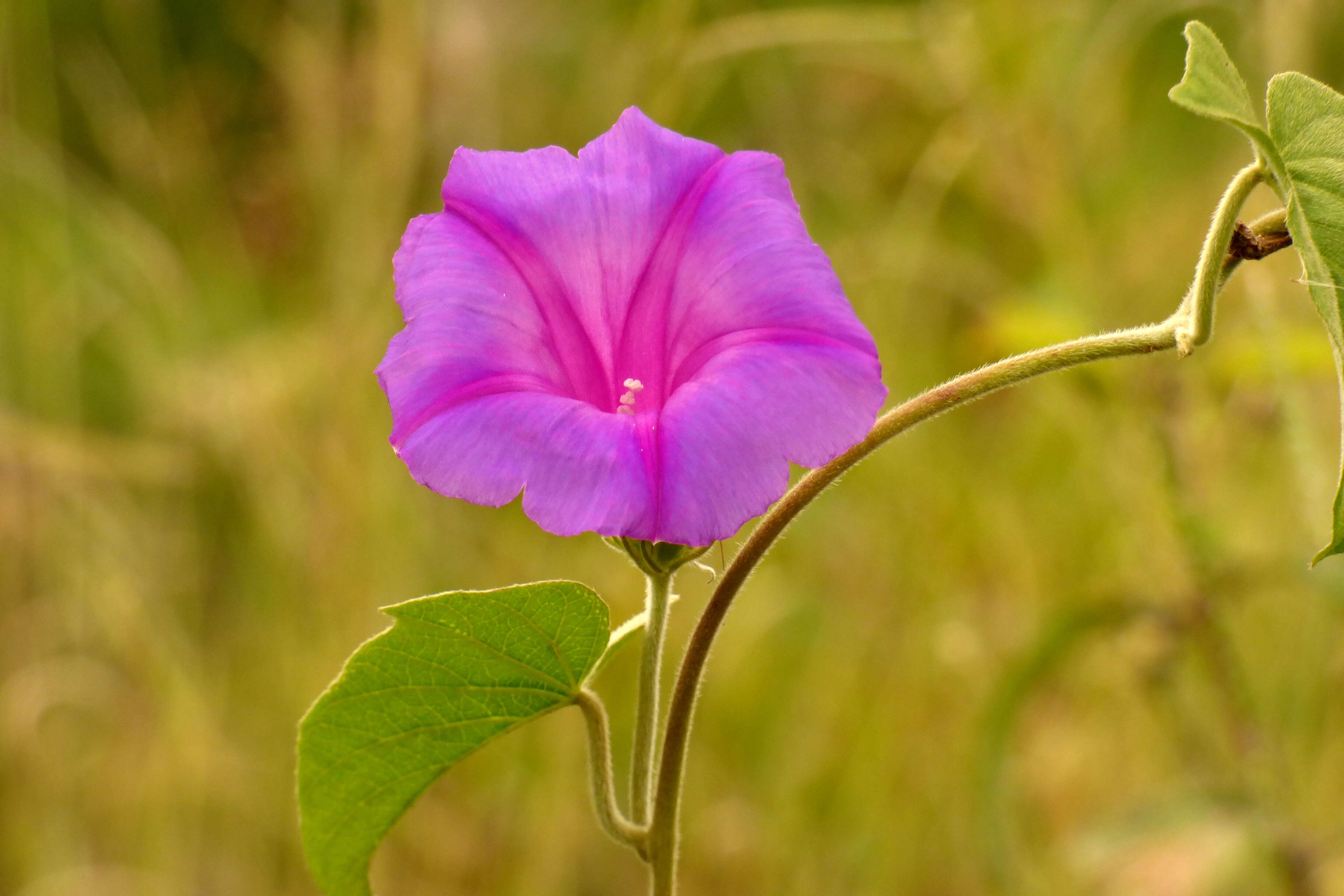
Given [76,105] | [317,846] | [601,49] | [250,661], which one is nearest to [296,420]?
[250,661]

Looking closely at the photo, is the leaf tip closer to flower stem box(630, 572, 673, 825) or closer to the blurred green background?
flower stem box(630, 572, 673, 825)

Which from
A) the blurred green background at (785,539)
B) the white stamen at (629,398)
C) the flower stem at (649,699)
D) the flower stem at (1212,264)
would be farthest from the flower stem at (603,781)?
the blurred green background at (785,539)

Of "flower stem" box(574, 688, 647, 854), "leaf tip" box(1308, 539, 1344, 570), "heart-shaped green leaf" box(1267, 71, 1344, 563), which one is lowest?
"flower stem" box(574, 688, 647, 854)

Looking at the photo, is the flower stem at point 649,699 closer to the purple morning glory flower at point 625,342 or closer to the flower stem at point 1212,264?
the purple morning glory flower at point 625,342

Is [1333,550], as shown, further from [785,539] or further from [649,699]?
[785,539]

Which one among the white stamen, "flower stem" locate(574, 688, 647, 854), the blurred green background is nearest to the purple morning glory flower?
the white stamen

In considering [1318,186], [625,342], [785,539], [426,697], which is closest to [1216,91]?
[1318,186]
